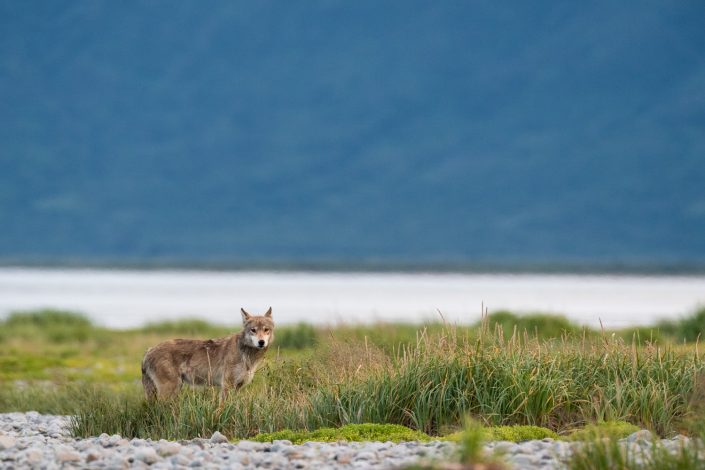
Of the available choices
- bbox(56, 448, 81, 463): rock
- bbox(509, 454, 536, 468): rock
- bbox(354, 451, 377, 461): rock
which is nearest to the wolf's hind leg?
bbox(56, 448, 81, 463): rock

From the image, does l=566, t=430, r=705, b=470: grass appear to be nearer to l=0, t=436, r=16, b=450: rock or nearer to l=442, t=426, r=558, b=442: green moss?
l=442, t=426, r=558, b=442: green moss

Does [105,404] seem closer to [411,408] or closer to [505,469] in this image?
[411,408]

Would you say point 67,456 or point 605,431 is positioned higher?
point 605,431

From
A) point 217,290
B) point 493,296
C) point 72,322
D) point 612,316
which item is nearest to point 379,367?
point 72,322

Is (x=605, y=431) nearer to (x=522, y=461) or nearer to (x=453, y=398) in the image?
(x=522, y=461)

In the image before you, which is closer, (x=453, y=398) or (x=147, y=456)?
(x=147, y=456)

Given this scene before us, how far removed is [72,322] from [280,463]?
33945mm

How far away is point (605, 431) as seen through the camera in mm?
12305

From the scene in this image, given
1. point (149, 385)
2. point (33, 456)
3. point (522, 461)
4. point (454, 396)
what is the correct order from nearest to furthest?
1. point (522, 461)
2. point (33, 456)
3. point (454, 396)
4. point (149, 385)

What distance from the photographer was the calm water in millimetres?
54344

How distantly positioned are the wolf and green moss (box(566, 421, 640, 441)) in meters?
5.13

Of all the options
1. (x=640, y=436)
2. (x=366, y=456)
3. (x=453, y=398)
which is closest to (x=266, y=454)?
(x=366, y=456)

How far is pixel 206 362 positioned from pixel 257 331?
1009 mm

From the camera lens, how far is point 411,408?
14.2 metres
